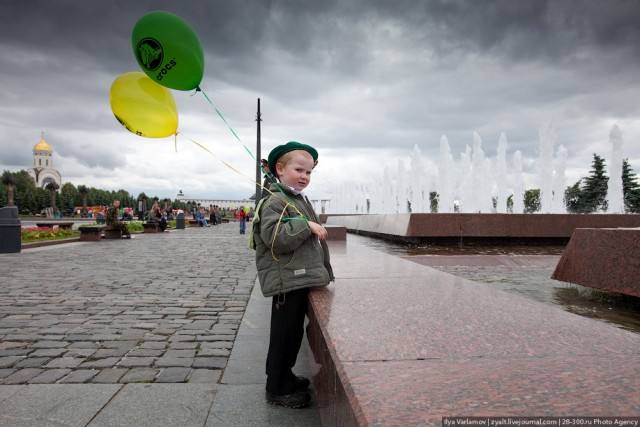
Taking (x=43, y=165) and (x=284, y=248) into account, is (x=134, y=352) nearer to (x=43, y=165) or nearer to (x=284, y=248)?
(x=284, y=248)

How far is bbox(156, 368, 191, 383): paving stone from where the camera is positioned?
9.89 ft

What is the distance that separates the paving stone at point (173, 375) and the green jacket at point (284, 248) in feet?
3.49

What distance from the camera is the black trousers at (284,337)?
259 cm

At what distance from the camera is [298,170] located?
2738 mm

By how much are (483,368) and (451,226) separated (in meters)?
9.28

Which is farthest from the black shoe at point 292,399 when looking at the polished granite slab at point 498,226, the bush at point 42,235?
the bush at point 42,235

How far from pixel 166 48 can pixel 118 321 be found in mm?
2816

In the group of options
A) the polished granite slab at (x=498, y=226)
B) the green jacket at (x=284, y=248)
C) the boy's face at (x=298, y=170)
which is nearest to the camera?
the green jacket at (x=284, y=248)

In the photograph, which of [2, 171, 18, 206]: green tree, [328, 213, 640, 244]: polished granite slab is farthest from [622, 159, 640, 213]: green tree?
[2, 171, 18, 206]: green tree

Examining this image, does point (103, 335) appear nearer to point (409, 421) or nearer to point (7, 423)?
point (7, 423)

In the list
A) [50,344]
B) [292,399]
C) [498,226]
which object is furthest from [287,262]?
[498,226]

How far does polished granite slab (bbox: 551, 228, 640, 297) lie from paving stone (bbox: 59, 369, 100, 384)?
14.2 ft

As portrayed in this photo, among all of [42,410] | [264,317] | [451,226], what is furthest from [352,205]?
[42,410]

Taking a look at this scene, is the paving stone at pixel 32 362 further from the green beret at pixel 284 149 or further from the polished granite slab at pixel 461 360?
the green beret at pixel 284 149
